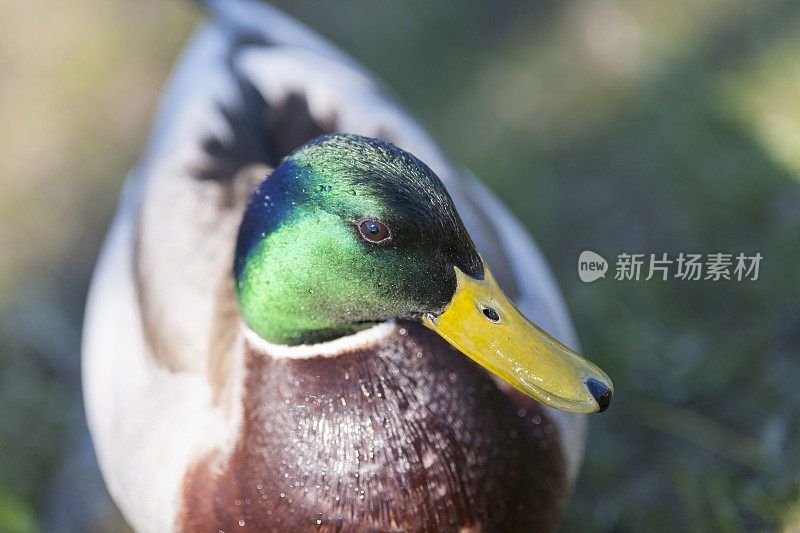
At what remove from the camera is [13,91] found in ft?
14.7

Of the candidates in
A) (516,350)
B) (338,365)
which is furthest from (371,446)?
(516,350)

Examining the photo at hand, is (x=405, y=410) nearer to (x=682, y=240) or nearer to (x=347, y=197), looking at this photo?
(x=347, y=197)

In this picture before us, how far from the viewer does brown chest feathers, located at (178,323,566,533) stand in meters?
1.79

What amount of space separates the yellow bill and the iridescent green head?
4 centimetres

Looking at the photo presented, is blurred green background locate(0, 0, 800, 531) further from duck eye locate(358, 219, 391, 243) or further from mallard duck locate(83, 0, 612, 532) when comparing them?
duck eye locate(358, 219, 391, 243)

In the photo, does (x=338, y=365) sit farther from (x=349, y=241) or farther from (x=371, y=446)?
(x=349, y=241)

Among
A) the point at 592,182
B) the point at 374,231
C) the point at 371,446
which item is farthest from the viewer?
the point at 592,182

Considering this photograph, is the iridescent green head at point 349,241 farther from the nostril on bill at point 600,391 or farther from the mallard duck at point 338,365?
the nostril on bill at point 600,391

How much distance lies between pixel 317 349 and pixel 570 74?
2.63m

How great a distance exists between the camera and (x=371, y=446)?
178 centimetres

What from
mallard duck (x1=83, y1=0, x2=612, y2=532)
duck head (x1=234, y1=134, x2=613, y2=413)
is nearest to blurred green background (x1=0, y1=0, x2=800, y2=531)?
mallard duck (x1=83, y1=0, x2=612, y2=532)

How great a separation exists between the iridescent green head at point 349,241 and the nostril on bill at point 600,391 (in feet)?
1.04

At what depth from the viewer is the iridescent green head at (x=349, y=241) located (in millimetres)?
1651

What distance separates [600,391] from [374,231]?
539mm
